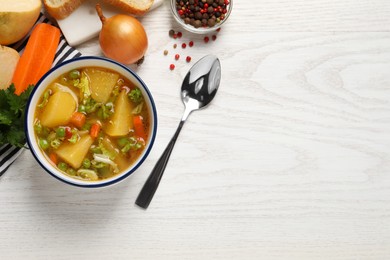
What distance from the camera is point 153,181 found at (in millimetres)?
1847

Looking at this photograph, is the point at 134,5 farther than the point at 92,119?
Yes

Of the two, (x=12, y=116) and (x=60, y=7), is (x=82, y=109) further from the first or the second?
(x=60, y=7)

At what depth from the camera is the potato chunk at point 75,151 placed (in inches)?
66.3

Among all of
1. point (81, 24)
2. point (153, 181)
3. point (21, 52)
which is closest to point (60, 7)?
point (81, 24)

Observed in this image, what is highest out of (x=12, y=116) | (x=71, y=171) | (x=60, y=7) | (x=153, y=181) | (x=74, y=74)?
(x=60, y=7)

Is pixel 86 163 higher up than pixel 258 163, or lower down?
higher up

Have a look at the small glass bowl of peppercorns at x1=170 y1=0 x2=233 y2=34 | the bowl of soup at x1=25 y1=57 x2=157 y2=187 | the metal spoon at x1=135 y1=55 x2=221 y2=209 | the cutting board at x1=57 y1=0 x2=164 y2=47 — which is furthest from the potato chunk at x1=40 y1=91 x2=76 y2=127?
the small glass bowl of peppercorns at x1=170 y1=0 x2=233 y2=34

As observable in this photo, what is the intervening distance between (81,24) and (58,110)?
0.34m

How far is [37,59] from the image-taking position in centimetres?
180

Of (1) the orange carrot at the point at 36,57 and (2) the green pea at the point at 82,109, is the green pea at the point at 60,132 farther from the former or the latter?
(1) the orange carrot at the point at 36,57

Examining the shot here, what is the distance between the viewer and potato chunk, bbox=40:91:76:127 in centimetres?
168

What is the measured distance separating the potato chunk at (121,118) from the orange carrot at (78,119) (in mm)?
77

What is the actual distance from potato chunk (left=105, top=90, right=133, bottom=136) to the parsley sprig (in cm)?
27

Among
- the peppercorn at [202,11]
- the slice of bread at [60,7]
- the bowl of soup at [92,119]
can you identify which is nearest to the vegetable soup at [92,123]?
the bowl of soup at [92,119]
